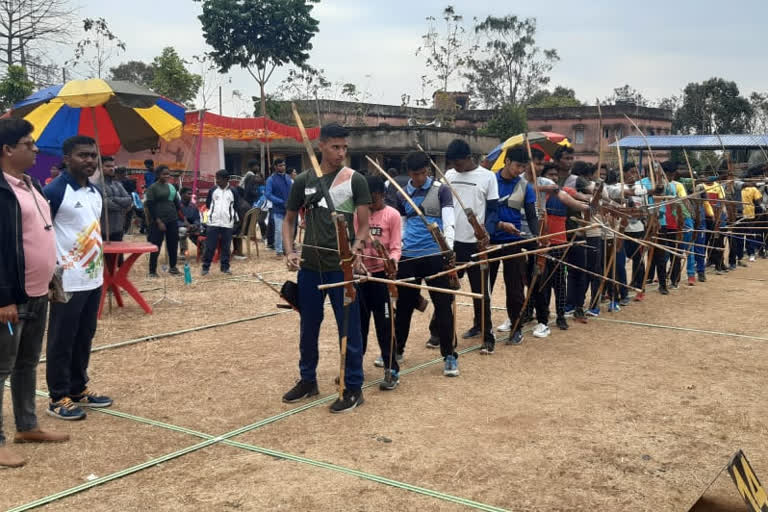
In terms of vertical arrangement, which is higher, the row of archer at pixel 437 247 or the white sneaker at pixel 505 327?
the row of archer at pixel 437 247

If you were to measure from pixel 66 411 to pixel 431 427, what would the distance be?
2378 millimetres

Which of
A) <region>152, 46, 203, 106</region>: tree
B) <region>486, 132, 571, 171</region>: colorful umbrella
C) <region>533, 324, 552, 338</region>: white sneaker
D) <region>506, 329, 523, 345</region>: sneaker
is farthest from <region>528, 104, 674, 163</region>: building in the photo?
<region>506, 329, 523, 345</region>: sneaker

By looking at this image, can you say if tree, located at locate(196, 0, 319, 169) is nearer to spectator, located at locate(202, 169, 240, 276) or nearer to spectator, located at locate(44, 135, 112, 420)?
spectator, located at locate(202, 169, 240, 276)

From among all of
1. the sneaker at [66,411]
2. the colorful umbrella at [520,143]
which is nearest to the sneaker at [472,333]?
the colorful umbrella at [520,143]

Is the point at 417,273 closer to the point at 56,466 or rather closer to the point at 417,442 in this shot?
the point at 417,442

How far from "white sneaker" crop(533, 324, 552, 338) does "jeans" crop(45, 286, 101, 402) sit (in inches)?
167

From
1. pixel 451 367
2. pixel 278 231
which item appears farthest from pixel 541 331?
pixel 278 231

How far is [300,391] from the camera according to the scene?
205 inches

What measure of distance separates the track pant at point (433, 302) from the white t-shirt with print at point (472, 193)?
0.76 metres

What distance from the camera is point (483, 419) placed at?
4.82 meters

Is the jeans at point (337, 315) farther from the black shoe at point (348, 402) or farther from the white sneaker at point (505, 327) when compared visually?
the white sneaker at point (505, 327)

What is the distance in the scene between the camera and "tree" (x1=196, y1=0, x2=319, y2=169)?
101 ft

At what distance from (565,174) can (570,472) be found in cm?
476

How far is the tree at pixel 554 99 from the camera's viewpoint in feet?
176
